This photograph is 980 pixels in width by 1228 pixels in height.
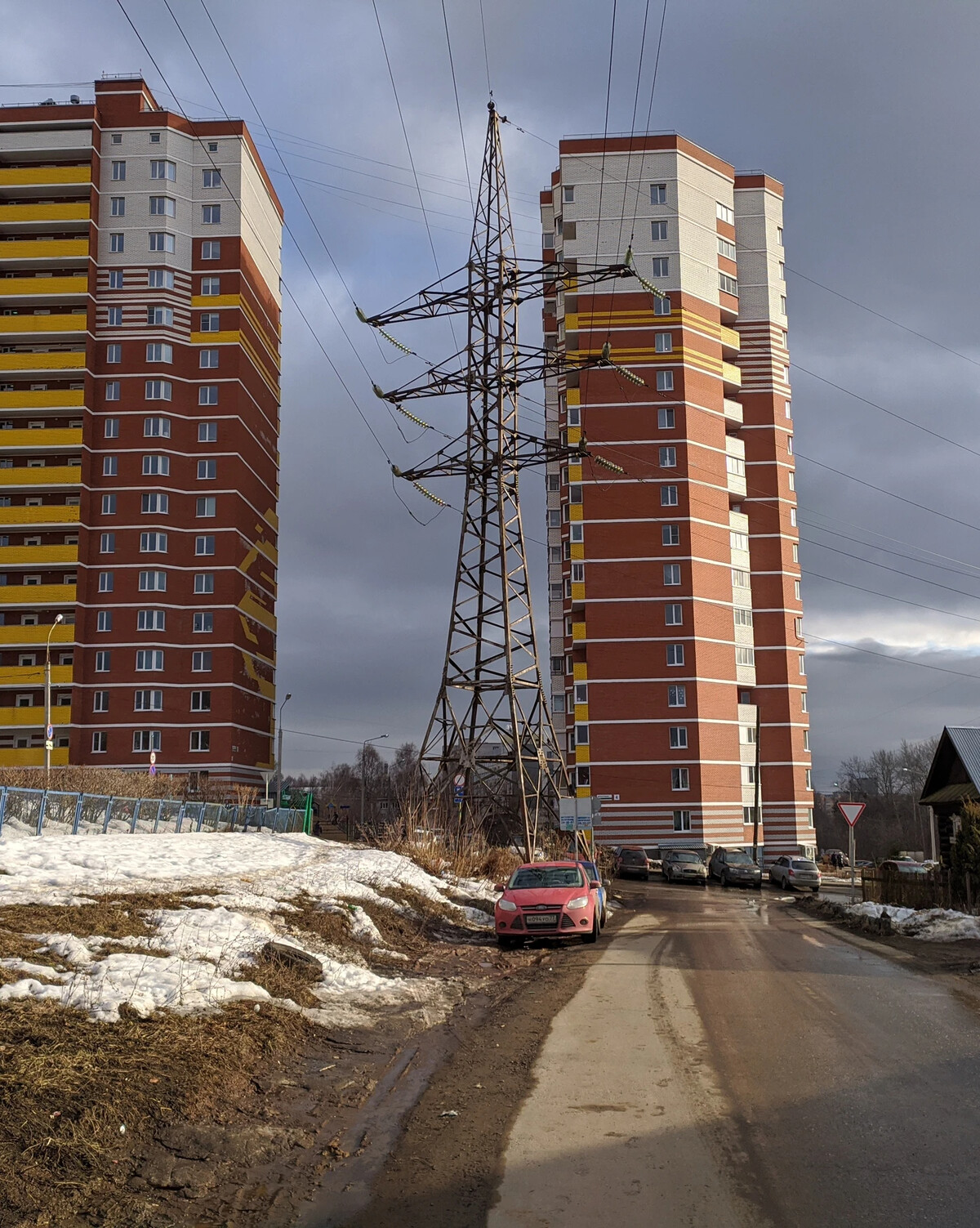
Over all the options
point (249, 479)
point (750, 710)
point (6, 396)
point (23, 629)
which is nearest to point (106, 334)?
point (6, 396)

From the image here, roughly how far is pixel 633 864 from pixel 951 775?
17.1 metres

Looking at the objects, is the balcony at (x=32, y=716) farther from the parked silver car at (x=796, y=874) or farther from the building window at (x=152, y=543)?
the parked silver car at (x=796, y=874)

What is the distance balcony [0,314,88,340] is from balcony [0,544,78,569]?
46.6ft

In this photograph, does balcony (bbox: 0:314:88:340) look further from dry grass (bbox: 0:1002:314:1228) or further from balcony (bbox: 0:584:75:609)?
dry grass (bbox: 0:1002:314:1228)

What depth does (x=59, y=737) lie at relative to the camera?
66.1 m

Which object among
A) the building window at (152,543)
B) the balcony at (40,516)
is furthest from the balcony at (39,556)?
the building window at (152,543)

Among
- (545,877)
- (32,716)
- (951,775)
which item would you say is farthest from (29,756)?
(545,877)

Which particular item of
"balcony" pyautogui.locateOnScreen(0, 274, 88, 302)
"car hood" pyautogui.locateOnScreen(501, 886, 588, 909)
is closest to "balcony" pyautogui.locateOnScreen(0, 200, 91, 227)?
"balcony" pyautogui.locateOnScreen(0, 274, 88, 302)

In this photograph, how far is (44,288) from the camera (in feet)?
235

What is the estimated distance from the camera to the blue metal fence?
2447 cm

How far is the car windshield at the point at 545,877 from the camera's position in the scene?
20156 mm

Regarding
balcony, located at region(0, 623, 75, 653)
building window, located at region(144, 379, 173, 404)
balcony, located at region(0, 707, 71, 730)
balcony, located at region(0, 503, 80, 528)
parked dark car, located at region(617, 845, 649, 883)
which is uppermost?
building window, located at region(144, 379, 173, 404)

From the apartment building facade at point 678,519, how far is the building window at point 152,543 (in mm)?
26115

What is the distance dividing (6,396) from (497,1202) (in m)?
73.6
